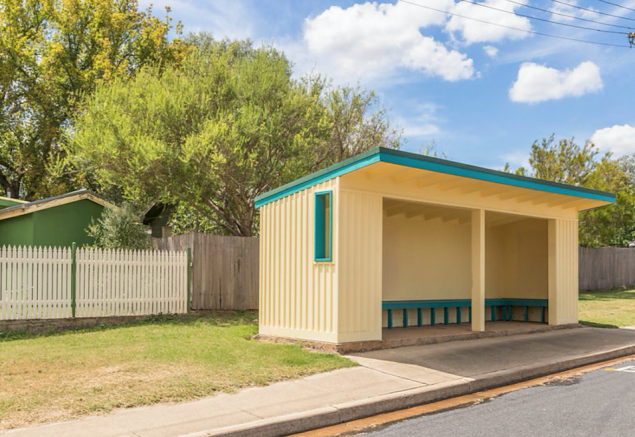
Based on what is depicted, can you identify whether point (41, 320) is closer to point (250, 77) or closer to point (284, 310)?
point (284, 310)

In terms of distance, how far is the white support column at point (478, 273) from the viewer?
11.6 metres

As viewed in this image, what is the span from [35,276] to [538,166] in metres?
22.1

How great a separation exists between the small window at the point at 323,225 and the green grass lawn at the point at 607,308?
8.27m

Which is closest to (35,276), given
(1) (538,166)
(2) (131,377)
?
(2) (131,377)

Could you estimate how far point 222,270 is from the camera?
15.4m

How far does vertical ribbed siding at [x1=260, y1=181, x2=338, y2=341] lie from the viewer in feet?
31.3

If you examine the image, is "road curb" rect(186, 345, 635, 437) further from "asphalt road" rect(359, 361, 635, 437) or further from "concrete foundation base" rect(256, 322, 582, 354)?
"concrete foundation base" rect(256, 322, 582, 354)

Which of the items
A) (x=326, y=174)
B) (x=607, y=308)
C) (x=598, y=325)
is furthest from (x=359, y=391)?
(x=607, y=308)

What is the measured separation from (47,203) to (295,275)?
395 inches

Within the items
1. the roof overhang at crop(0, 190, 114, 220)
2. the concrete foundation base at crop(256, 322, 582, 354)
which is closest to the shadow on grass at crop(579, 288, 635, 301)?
the concrete foundation base at crop(256, 322, 582, 354)

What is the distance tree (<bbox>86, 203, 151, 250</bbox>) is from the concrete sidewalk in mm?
9318

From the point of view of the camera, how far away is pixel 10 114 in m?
27.7

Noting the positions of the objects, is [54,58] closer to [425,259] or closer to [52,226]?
[52,226]

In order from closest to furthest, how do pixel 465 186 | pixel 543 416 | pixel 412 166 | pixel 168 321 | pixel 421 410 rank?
pixel 543 416 → pixel 421 410 → pixel 412 166 → pixel 465 186 → pixel 168 321
